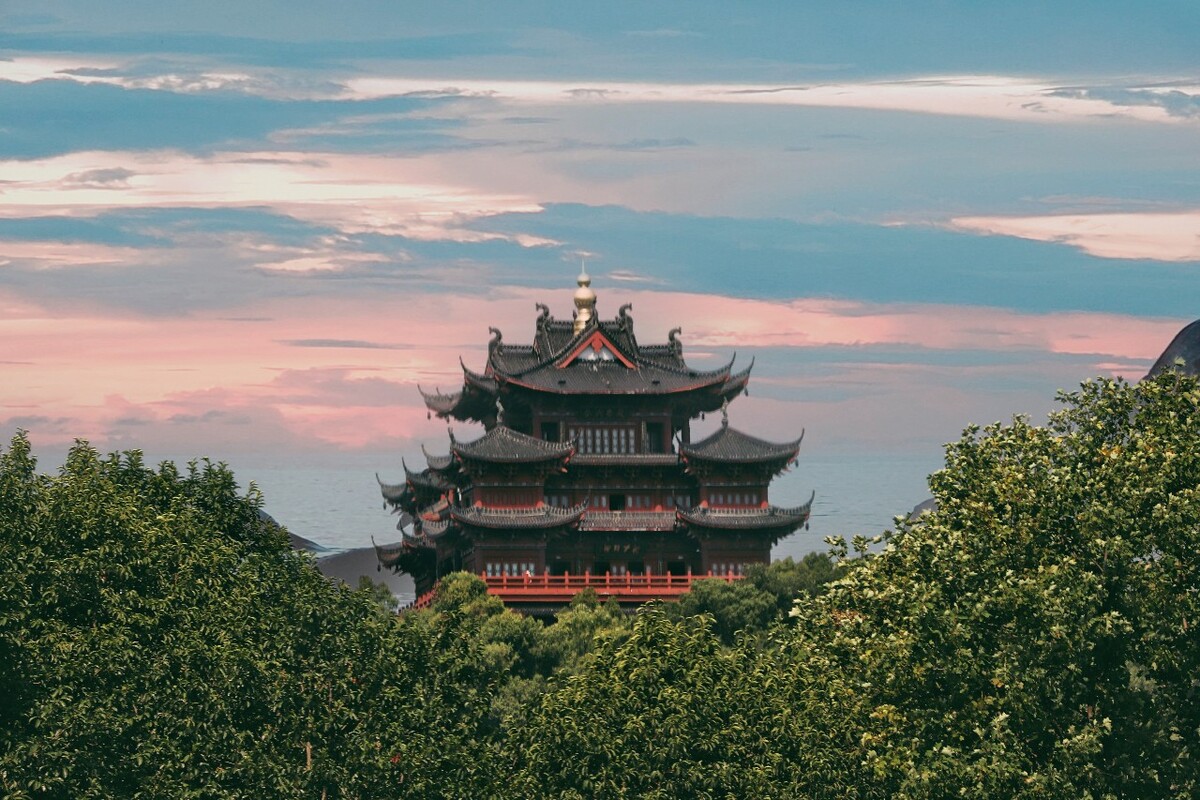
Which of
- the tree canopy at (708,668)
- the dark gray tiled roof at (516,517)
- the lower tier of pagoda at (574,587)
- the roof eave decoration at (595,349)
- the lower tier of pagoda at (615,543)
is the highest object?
the roof eave decoration at (595,349)

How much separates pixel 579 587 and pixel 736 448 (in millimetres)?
9174

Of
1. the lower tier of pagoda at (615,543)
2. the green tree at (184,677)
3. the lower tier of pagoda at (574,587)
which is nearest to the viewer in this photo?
the green tree at (184,677)

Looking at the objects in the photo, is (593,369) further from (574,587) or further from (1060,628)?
(1060,628)

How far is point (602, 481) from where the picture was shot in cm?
9681

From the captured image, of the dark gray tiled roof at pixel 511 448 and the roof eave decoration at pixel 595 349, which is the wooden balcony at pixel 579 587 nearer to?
the dark gray tiled roof at pixel 511 448

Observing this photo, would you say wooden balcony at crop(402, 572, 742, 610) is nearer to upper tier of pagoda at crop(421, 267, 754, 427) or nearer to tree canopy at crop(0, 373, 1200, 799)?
upper tier of pagoda at crop(421, 267, 754, 427)

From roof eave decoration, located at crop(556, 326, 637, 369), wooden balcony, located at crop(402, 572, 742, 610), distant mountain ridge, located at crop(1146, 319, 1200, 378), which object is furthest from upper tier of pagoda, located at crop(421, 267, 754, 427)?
distant mountain ridge, located at crop(1146, 319, 1200, 378)

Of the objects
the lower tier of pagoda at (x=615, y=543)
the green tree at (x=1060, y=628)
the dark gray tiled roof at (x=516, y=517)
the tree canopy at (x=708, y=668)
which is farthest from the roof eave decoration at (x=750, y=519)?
the green tree at (x=1060, y=628)

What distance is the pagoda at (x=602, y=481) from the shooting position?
9331cm

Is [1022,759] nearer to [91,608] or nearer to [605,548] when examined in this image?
[91,608]

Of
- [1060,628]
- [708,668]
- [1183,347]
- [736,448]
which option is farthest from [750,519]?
[1060,628]

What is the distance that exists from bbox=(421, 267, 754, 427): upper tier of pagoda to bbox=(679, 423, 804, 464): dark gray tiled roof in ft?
9.13

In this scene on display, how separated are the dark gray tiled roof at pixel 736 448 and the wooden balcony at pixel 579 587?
5.06m

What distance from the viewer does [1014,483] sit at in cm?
4334
